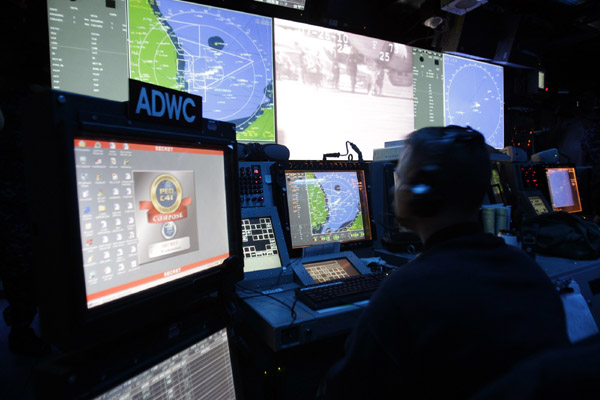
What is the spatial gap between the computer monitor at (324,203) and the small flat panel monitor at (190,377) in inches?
25.8

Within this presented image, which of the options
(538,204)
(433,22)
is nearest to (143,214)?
(538,204)

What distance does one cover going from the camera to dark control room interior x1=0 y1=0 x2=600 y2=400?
55cm

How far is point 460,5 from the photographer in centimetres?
298

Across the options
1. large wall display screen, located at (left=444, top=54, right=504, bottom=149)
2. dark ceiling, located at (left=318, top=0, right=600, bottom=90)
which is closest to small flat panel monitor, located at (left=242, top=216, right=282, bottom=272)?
dark ceiling, located at (left=318, top=0, right=600, bottom=90)

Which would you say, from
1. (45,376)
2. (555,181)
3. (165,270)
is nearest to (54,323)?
(45,376)

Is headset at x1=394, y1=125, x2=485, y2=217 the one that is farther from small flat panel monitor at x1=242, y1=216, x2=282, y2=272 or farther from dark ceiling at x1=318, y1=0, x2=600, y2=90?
dark ceiling at x1=318, y1=0, x2=600, y2=90

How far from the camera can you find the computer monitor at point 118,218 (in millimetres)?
565

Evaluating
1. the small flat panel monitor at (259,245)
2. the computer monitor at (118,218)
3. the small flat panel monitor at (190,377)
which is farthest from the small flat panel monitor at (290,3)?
the small flat panel monitor at (190,377)

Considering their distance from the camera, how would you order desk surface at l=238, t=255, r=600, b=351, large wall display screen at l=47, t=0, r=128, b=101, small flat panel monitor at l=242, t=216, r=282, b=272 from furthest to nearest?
large wall display screen at l=47, t=0, r=128, b=101, small flat panel monitor at l=242, t=216, r=282, b=272, desk surface at l=238, t=255, r=600, b=351

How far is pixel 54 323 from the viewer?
0.57 metres

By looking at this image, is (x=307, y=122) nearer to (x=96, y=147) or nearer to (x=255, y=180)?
(x=255, y=180)

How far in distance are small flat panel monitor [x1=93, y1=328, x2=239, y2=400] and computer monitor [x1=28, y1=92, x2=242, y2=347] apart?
10 cm

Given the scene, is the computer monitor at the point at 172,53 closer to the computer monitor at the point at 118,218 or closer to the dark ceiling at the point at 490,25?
the dark ceiling at the point at 490,25

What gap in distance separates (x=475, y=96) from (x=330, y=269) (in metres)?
3.02
